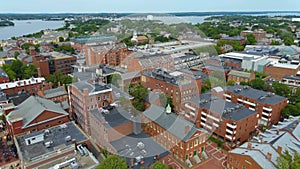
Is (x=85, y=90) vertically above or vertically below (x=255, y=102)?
above

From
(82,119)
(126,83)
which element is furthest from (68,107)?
(126,83)

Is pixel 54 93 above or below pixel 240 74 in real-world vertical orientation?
below

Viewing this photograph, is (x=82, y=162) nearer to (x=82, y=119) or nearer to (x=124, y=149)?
(x=124, y=149)

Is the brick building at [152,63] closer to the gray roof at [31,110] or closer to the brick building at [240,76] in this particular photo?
the brick building at [240,76]

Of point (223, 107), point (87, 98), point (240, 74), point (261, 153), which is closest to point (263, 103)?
point (223, 107)

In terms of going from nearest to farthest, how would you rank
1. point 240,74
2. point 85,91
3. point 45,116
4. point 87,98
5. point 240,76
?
point 45,116
point 85,91
point 87,98
point 240,76
point 240,74

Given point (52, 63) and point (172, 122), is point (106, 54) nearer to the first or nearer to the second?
point (52, 63)

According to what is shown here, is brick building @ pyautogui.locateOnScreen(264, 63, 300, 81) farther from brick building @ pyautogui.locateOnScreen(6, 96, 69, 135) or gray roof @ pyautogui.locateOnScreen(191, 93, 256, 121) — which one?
brick building @ pyautogui.locateOnScreen(6, 96, 69, 135)

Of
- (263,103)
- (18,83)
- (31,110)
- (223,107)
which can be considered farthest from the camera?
(18,83)
